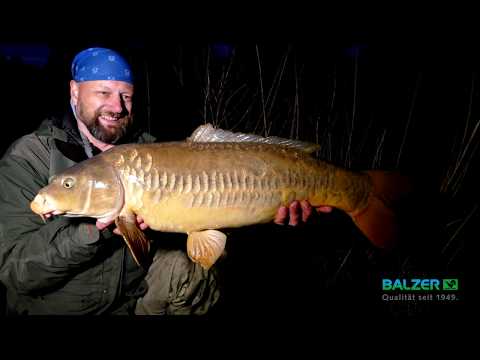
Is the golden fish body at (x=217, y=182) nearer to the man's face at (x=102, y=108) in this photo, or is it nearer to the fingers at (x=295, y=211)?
the fingers at (x=295, y=211)

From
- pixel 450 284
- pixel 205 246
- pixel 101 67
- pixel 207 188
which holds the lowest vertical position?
pixel 450 284

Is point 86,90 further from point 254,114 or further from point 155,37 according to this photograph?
point 155,37

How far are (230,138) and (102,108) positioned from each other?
2.43 feet

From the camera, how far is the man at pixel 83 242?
129cm

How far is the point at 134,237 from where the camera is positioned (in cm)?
120

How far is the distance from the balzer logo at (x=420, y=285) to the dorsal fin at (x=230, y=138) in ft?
3.31

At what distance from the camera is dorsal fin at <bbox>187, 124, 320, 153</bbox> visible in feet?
4.57

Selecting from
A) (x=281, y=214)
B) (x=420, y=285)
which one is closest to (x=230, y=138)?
(x=281, y=214)

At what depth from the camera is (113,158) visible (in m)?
1.25

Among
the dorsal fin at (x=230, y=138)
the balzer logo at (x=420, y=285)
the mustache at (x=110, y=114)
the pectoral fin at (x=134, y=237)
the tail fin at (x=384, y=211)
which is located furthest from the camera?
the balzer logo at (x=420, y=285)

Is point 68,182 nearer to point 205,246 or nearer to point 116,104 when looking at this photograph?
point 205,246

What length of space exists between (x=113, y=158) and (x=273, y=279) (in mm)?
1801

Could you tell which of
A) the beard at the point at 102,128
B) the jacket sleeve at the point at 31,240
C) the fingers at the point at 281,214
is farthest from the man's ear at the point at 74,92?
the fingers at the point at 281,214

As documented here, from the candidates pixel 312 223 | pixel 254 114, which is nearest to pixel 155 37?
pixel 254 114
